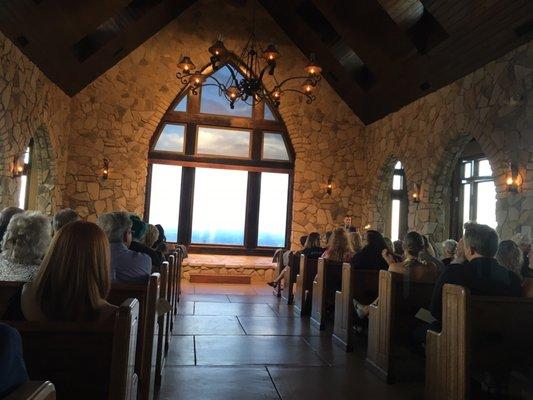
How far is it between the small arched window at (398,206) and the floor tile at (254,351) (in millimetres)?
6617

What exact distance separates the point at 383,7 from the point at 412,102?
1.95 metres

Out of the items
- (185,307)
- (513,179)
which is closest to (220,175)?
(185,307)

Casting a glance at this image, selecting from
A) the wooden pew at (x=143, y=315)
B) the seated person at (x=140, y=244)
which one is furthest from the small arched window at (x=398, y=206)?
A: the wooden pew at (x=143, y=315)

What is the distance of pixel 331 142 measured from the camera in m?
9.88

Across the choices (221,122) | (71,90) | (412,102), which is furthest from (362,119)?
(71,90)

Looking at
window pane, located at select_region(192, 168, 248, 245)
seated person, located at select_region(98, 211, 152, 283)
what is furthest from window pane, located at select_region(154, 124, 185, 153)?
seated person, located at select_region(98, 211, 152, 283)

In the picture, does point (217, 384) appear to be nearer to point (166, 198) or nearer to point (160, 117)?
point (166, 198)

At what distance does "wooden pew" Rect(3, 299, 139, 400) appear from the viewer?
4.90 ft

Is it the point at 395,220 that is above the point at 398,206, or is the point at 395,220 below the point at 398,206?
below

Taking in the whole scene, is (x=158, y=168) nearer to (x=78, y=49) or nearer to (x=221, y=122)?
(x=221, y=122)

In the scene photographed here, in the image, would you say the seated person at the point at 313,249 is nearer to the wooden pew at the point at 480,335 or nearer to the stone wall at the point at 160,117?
the wooden pew at the point at 480,335

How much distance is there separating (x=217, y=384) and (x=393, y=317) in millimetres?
1304

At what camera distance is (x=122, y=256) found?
277cm

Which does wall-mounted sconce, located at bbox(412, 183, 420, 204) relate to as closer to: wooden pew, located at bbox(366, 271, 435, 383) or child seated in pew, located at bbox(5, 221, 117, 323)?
wooden pew, located at bbox(366, 271, 435, 383)
